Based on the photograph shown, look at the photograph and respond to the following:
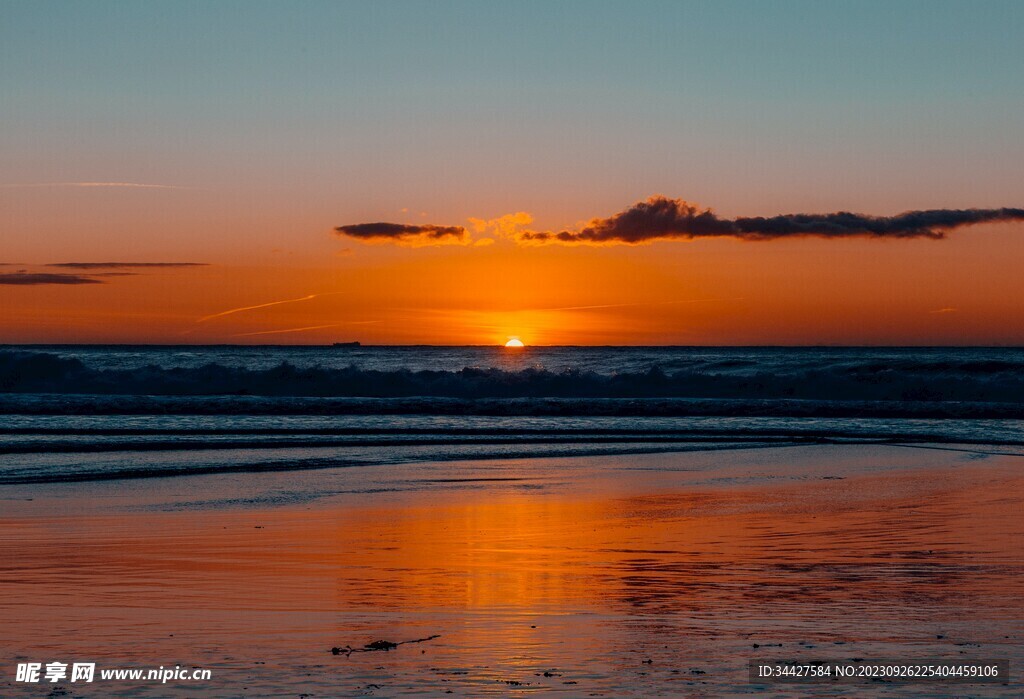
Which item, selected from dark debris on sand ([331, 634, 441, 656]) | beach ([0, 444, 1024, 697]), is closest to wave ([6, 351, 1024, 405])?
beach ([0, 444, 1024, 697])

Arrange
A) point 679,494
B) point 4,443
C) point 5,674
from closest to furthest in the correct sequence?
point 5,674 < point 679,494 < point 4,443

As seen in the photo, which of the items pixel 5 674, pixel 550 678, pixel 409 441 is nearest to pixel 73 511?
pixel 5 674

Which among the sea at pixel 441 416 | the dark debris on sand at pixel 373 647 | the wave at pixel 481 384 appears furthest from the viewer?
the wave at pixel 481 384

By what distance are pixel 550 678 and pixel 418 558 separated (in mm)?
4414

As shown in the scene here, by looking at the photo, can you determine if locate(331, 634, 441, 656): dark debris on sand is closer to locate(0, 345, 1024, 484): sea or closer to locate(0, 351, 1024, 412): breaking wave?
locate(0, 345, 1024, 484): sea

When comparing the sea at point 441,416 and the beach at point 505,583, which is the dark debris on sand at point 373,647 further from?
the sea at point 441,416

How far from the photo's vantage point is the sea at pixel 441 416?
23.3m

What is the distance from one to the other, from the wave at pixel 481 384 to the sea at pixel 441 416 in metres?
0.11

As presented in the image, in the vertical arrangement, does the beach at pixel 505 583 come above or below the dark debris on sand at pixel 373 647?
below

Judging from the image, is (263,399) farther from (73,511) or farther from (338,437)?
(73,511)

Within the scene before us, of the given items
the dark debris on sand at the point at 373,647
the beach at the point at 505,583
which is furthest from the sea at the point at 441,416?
the dark debris on sand at the point at 373,647

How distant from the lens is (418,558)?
11242mm

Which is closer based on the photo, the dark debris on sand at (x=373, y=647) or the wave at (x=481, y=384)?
the dark debris on sand at (x=373, y=647)

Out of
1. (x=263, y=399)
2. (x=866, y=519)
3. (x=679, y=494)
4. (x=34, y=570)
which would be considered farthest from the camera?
(x=263, y=399)
